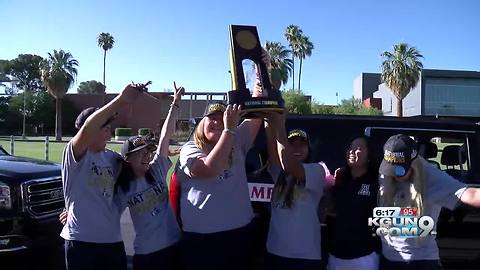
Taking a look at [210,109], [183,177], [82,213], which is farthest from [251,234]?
[82,213]

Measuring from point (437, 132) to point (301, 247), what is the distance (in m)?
2.06

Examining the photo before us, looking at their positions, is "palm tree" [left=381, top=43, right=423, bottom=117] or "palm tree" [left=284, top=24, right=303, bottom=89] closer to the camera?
"palm tree" [left=381, top=43, right=423, bottom=117]

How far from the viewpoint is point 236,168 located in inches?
131

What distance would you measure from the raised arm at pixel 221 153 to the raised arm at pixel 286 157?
34cm

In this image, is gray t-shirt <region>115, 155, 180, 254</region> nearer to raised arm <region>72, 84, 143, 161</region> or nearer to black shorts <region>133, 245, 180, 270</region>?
black shorts <region>133, 245, 180, 270</region>

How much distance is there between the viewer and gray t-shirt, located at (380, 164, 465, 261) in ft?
10.1

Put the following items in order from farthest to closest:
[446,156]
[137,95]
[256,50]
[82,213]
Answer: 1. [446,156]
2. [256,50]
3. [82,213]
4. [137,95]

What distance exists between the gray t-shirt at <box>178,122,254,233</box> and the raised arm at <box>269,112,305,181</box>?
11.7 inches

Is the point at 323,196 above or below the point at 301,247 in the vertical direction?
above

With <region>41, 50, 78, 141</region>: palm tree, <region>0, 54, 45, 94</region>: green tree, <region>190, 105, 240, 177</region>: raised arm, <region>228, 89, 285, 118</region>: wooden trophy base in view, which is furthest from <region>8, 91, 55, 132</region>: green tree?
<region>190, 105, 240, 177</region>: raised arm

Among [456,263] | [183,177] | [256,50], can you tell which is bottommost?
[456,263]

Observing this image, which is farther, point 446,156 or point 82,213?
point 446,156

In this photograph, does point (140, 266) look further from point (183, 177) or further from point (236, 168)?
point (236, 168)

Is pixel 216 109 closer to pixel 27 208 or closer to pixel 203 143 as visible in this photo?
pixel 203 143
